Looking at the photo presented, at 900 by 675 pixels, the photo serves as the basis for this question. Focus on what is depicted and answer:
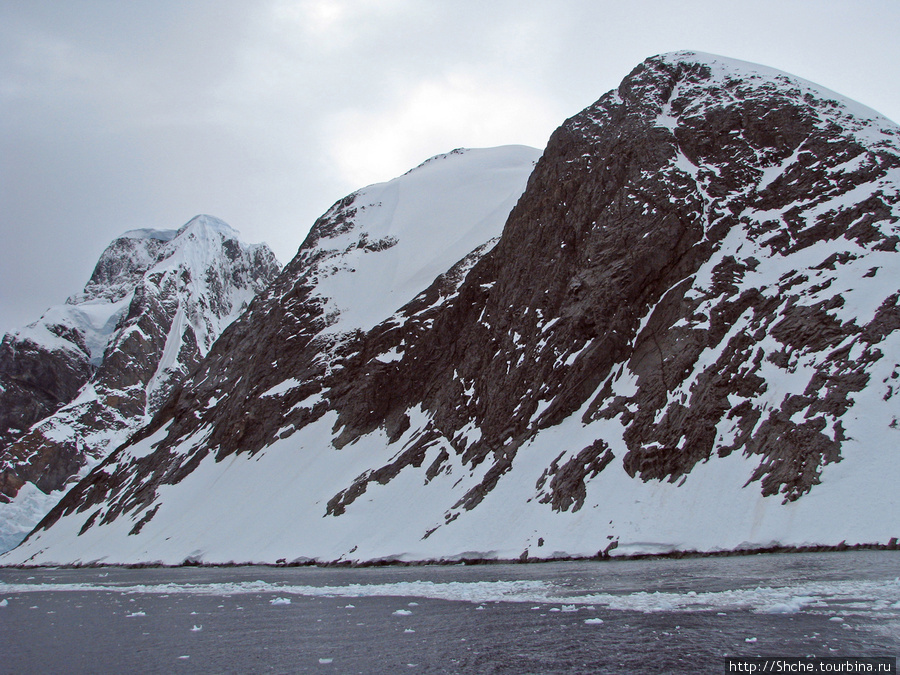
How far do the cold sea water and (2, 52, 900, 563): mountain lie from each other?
25.3 ft

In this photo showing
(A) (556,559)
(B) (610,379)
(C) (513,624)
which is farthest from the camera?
(B) (610,379)

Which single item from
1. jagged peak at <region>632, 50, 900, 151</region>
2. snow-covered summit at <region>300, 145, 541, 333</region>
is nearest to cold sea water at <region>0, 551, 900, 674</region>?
jagged peak at <region>632, 50, 900, 151</region>

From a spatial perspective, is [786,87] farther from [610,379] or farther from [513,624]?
[513,624]

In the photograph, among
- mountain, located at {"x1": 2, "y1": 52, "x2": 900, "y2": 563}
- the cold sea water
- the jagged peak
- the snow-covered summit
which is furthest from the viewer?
the snow-covered summit

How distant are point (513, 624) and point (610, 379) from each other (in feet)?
115

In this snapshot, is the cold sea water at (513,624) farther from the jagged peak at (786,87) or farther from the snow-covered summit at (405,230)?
the snow-covered summit at (405,230)

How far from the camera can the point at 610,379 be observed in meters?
50.8

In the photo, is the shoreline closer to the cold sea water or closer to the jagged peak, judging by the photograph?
the cold sea water

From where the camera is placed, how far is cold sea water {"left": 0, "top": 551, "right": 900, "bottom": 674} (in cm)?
1335

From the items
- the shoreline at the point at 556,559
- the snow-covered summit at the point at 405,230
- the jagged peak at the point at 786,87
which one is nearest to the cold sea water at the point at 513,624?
the shoreline at the point at 556,559

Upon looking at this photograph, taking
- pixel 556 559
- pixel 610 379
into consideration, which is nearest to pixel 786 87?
pixel 610 379

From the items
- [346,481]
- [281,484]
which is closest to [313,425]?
[281,484]

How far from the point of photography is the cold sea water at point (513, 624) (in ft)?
43.8

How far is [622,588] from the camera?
75.0ft
